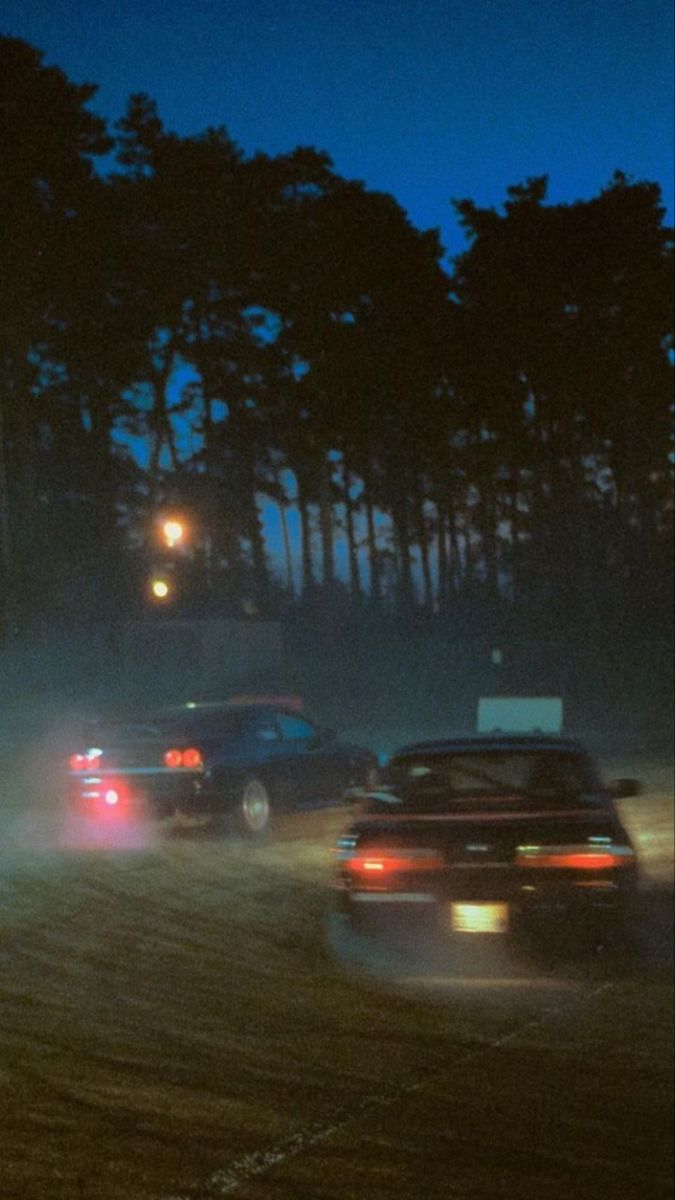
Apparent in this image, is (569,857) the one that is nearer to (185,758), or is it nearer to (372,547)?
(185,758)

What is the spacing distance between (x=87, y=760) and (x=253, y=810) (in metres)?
1.86

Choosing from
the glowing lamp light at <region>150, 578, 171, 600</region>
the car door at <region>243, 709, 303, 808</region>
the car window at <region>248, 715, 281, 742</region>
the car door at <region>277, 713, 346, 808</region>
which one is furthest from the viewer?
the glowing lamp light at <region>150, 578, 171, 600</region>

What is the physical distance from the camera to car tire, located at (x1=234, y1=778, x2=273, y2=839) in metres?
19.1

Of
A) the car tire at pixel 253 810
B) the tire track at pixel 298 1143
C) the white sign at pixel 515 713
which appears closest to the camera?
the tire track at pixel 298 1143

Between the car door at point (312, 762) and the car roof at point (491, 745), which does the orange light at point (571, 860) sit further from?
the car door at point (312, 762)

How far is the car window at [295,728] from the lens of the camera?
802 inches

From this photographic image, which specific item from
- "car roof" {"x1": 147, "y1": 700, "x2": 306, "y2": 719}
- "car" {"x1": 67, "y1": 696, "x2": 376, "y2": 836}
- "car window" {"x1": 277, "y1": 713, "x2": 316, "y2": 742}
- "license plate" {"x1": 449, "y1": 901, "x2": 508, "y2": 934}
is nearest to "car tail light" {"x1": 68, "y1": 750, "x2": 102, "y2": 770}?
"car" {"x1": 67, "y1": 696, "x2": 376, "y2": 836}

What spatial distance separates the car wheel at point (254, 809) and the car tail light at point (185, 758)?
0.64 meters

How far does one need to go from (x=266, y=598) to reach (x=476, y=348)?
11924 millimetres

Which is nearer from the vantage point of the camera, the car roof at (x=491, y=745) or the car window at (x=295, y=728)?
the car roof at (x=491, y=745)

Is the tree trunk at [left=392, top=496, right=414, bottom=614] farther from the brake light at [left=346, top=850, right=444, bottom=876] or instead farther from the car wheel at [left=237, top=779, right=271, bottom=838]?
the brake light at [left=346, top=850, right=444, bottom=876]

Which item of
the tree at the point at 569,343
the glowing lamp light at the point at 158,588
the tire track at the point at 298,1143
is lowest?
the tire track at the point at 298,1143

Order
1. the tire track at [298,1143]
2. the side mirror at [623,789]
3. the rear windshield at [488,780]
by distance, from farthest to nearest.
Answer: the side mirror at [623,789] → the rear windshield at [488,780] → the tire track at [298,1143]

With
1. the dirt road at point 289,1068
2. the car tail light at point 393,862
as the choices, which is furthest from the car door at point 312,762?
the car tail light at point 393,862
